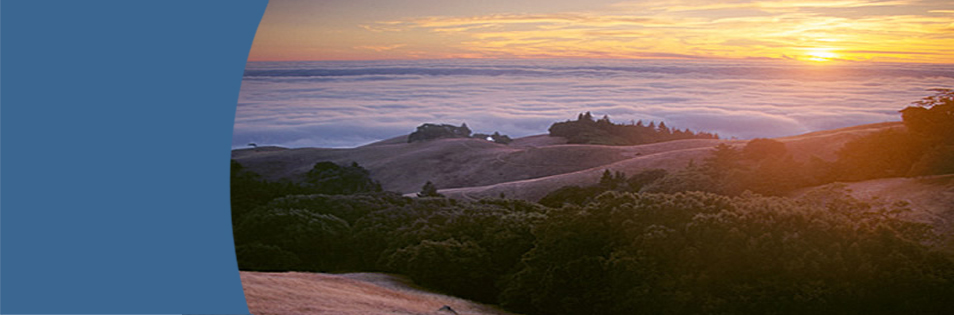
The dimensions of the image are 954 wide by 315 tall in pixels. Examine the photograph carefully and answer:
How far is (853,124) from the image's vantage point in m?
4.85

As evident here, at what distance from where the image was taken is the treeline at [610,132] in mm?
5426

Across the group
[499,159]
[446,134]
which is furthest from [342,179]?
[499,159]

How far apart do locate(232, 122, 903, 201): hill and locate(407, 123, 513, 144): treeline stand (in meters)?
0.05

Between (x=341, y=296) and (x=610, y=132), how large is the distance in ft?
6.88

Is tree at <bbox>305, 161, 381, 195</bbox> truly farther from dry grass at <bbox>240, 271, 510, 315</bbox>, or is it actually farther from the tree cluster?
the tree cluster

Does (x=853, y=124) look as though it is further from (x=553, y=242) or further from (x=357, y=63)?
(x=357, y=63)

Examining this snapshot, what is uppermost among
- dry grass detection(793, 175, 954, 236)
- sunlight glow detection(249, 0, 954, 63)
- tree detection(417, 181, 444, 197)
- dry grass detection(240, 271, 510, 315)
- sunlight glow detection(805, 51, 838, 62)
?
sunlight glow detection(249, 0, 954, 63)

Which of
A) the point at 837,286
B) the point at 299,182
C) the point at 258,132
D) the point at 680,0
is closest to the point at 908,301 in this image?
the point at 837,286

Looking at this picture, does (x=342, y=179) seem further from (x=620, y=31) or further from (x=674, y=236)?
(x=674, y=236)

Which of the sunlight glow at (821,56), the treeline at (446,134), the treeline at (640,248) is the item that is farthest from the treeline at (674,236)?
the sunlight glow at (821,56)

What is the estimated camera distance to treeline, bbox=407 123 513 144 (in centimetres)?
594

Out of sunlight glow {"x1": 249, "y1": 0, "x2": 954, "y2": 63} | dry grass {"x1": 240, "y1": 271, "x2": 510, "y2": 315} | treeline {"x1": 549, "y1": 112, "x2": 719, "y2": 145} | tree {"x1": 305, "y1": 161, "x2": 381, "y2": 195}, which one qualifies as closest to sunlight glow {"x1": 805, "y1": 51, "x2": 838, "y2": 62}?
sunlight glow {"x1": 249, "y1": 0, "x2": 954, "y2": 63}

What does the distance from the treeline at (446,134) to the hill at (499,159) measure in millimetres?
50

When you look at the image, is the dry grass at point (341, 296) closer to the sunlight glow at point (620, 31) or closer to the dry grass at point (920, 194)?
the sunlight glow at point (620, 31)
